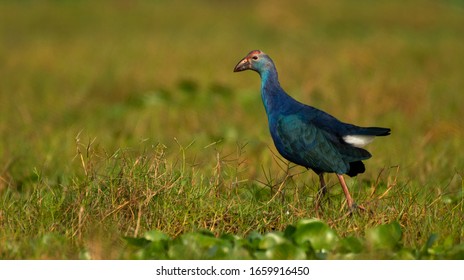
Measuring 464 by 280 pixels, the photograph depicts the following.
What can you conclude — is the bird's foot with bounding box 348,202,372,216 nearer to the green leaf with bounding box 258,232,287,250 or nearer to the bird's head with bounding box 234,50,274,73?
the green leaf with bounding box 258,232,287,250

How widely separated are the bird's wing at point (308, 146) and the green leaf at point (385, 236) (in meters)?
0.61

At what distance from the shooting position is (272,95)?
4684 mm

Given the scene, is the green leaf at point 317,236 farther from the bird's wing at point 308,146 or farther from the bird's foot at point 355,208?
the bird's wing at point 308,146

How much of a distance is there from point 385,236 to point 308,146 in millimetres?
765

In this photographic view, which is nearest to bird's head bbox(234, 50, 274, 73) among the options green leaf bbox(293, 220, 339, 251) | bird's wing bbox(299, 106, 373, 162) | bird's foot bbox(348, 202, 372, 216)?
bird's wing bbox(299, 106, 373, 162)

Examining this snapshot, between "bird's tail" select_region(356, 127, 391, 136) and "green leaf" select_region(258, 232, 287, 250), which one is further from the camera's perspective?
"bird's tail" select_region(356, 127, 391, 136)


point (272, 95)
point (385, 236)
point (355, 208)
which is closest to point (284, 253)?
point (385, 236)

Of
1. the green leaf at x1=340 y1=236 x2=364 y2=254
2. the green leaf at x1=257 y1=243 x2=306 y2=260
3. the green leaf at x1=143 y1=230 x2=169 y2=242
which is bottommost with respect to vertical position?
the green leaf at x1=143 y1=230 x2=169 y2=242

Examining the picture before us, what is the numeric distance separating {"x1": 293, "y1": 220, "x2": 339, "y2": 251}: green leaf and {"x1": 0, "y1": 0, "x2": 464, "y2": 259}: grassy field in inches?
1.3

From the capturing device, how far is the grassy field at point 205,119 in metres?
4.16

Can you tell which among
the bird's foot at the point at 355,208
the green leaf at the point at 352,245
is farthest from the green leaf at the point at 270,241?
the bird's foot at the point at 355,208

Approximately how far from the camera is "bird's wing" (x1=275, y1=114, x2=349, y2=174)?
4398mm

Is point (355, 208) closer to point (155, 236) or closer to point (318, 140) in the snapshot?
point (318, 140)

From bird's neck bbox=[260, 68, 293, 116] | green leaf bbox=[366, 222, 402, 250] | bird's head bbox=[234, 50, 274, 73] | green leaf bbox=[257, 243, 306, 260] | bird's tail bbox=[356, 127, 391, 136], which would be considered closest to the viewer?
green leaf bbox=[257, 243, 306, 260]
